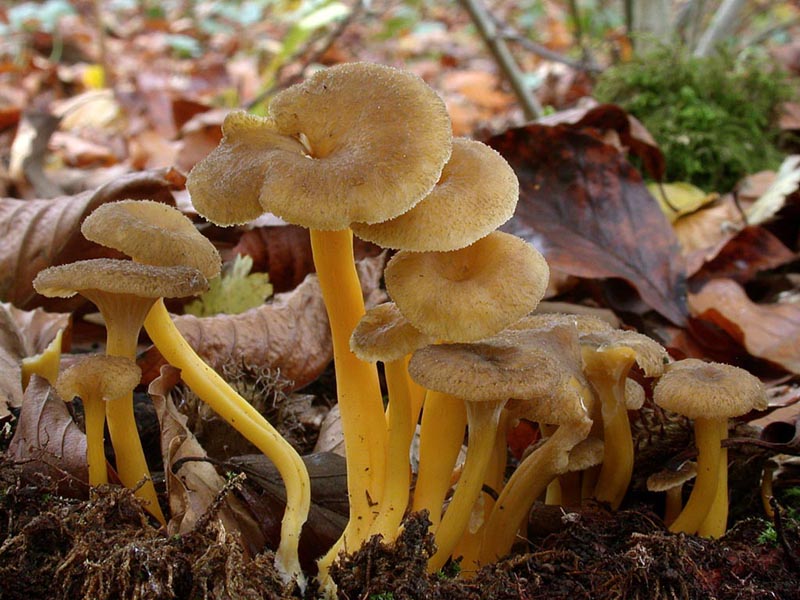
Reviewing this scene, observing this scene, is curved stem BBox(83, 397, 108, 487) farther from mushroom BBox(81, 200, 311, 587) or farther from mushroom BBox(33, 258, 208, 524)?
mushroom BBox(81, 200, 311, 587)

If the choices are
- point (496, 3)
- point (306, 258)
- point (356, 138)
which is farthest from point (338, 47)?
point (356, 138)

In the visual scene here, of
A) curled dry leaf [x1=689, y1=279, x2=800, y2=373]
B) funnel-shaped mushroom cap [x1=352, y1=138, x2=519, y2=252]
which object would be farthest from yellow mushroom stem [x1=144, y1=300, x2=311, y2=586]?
curled dry leaf [x1=689, y1=279, x2=800, y2=373]

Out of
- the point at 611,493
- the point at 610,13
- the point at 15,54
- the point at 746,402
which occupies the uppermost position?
the point at 746,402

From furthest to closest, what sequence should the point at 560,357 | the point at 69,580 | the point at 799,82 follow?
the point at 799,82 → the point at 560,357 → the point at 69,580

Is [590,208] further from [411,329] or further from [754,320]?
[411,329]

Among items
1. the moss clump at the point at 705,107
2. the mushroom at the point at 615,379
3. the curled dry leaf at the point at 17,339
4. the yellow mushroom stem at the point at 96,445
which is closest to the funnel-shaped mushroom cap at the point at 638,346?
the mushroom at the point at 615,379

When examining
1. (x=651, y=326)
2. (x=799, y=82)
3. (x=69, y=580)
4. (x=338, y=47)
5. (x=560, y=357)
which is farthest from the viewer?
(x=338, y=47)

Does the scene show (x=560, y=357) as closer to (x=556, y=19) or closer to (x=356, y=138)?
(x=356, y=138)
